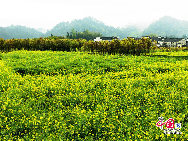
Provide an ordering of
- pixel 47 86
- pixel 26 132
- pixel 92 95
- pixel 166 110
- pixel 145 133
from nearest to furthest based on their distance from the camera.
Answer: pixel 145 133 → pixel 26 132 → pixel 166 110 → pixel 92 95 → pixel 47 86

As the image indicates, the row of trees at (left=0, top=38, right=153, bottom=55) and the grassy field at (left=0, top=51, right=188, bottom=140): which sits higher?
the row of trees at (left=0, top=38, right=153, bottom=55)

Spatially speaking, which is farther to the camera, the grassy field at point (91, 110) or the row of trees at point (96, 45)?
the row of trees at point (96, 45)

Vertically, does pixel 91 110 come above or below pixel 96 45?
below

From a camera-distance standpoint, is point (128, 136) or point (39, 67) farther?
point (39, 67)

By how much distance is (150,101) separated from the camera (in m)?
6.82

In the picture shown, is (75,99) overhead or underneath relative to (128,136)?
overhead

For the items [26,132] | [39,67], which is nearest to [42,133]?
[26,132]

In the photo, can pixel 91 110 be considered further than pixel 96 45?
No

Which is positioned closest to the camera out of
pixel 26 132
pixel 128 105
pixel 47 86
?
pixel 26 132

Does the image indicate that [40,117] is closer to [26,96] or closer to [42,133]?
[42,133]

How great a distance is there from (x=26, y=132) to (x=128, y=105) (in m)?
3.76

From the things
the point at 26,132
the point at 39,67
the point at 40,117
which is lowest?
the point at 26,132

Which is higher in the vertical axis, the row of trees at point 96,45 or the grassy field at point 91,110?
the row of trees at point 96,45

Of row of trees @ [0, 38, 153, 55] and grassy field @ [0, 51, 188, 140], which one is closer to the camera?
grassy field @ [0, 51, 188, 140]
